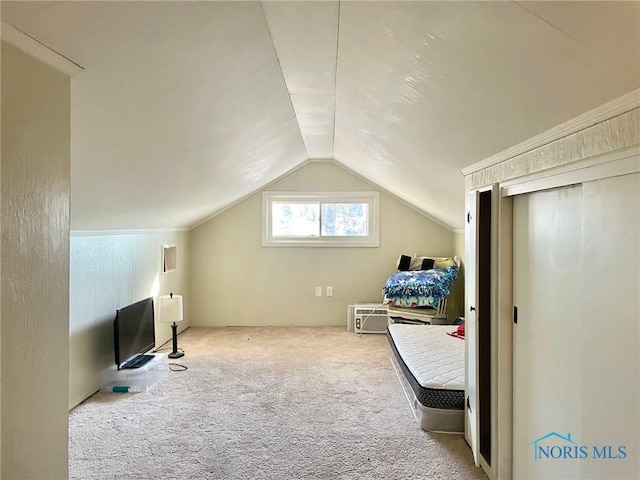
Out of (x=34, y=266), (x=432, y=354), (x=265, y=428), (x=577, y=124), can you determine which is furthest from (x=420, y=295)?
(x=34, y=266)

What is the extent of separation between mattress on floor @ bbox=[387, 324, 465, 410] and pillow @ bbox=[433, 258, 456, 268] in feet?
3.58

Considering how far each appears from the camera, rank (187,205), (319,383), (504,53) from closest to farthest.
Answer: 1. (504,53)
2. (319,383)
3. (187,205)

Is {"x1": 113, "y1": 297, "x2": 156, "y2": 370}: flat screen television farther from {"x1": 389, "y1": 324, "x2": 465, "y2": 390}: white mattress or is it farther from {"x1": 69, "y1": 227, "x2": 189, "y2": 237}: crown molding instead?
{"x1": 389, "y1": 324, "x2": 465, "y2": 390}: white mattress

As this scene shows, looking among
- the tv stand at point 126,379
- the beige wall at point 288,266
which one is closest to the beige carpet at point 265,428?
the tv stand at point 126,379

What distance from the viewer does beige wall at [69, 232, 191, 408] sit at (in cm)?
302

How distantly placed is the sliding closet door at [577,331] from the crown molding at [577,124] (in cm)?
19

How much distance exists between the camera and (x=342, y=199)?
18.2 feet

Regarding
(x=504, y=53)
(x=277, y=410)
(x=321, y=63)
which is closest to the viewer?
(x=504, y=53)

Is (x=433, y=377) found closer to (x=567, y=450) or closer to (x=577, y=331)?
(x=567, y=450)

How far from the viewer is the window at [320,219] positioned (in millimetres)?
5523

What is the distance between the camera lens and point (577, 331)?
1532 mm

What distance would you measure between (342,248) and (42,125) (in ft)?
15.0

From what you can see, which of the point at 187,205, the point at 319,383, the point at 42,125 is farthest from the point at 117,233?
the point at 42,125

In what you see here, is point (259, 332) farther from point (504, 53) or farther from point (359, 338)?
point (504, 53)
